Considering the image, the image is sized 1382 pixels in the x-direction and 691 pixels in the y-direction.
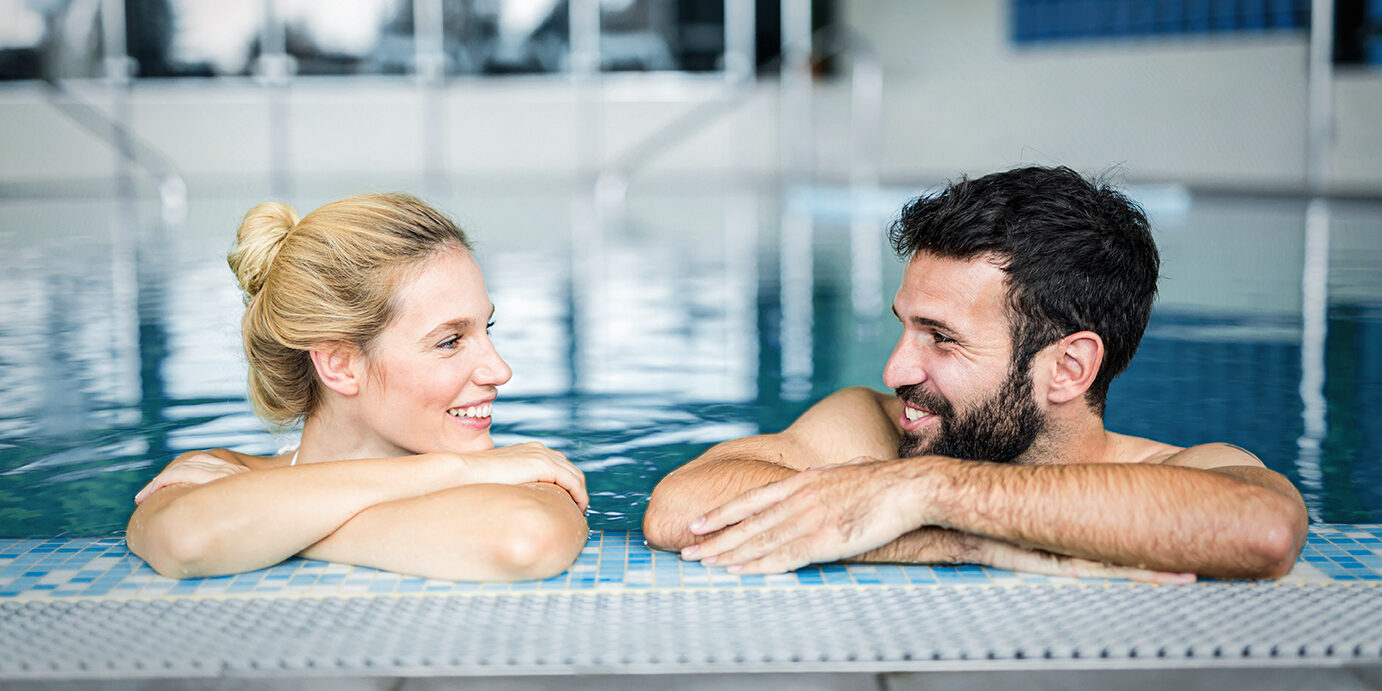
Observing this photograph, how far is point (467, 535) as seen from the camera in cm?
215

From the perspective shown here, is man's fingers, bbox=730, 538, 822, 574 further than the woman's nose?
No

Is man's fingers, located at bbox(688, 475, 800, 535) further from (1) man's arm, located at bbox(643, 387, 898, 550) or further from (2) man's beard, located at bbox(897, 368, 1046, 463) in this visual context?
(2) man's beard, located at bbox(897, 368, 1046, 463)

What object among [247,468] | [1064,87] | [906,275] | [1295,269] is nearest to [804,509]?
[906,275]

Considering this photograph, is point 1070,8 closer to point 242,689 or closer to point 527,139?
point 527,139

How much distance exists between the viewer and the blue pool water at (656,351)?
3738 mm

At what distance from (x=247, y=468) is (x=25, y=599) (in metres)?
0.53

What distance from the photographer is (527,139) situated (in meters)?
18.7

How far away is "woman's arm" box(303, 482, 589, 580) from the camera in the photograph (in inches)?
84.4

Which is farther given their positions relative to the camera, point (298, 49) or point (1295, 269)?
point (298, 49)

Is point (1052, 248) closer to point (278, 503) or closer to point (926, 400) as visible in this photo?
point (926, 400)

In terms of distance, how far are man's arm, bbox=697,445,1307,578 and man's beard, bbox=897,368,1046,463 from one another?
0.25 metres

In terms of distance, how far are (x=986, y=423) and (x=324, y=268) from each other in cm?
122

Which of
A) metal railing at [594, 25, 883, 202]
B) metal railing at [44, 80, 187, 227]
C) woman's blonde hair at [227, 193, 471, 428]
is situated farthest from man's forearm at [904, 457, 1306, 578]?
metal railing at [594, 25, 883, 202]

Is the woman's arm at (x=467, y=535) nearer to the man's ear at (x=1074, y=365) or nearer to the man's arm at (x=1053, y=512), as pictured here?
the man's arm at (x=1053, y=512)
